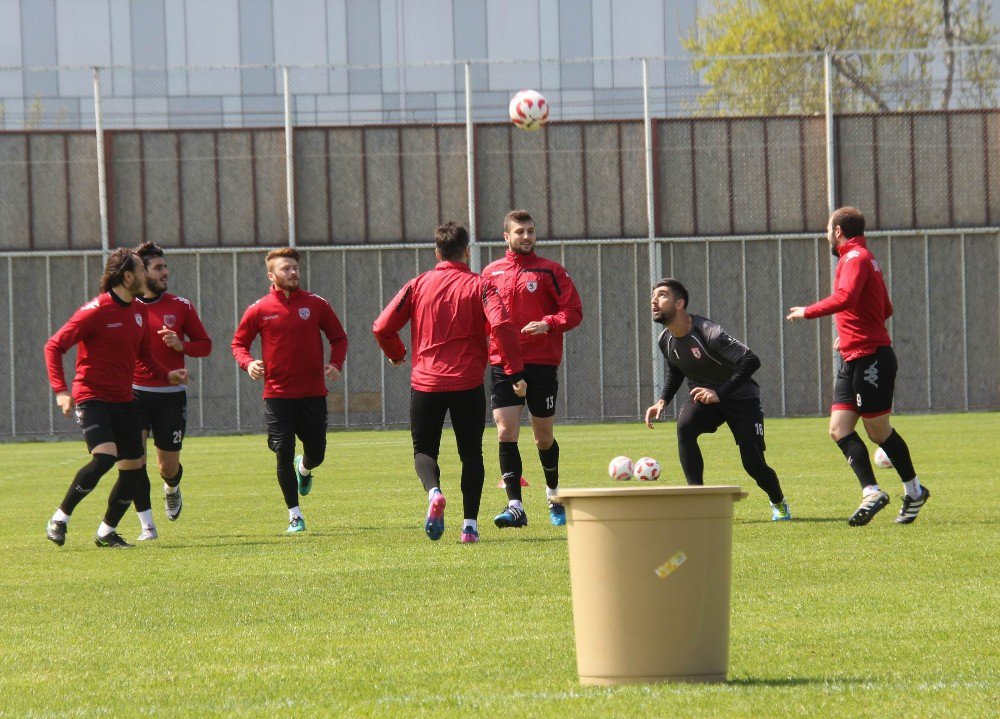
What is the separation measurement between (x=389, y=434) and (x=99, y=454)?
17.4 metres

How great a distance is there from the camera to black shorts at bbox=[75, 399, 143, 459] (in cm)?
987

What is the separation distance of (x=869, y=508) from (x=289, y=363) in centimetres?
431

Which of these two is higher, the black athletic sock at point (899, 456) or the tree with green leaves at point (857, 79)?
the tree with green leaves at point (857, 79)

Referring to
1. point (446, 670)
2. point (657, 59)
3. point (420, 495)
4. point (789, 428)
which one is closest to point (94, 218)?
point (657, 59)

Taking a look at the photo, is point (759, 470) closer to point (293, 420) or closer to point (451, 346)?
point (451, 346)

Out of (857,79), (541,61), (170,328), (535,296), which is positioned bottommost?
(170,328)

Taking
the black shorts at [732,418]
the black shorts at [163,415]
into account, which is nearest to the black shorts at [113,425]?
the black shorts at [163,415]

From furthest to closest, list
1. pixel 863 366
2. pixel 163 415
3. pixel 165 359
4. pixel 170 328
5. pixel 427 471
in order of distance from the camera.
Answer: pixel 165 359
pixel 170 328
pixel 163 415
pixel 863 366
pixel 427 471

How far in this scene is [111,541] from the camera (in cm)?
1018

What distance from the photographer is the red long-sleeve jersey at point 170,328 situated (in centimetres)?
1148

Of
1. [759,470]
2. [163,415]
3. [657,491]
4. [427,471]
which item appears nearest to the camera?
[657,491]

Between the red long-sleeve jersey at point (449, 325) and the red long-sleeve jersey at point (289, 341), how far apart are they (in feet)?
5.59

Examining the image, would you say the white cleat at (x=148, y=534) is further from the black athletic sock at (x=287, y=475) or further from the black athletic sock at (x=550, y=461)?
the black athletic sock at (x=550, y=461)

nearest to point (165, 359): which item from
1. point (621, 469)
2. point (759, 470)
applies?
point (621, 469)
